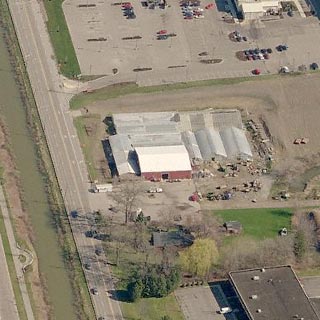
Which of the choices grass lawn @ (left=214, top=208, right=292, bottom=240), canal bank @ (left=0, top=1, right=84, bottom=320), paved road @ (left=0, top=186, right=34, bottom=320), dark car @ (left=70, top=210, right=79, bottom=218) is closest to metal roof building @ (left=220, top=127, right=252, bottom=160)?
grass lawn @ (left=214, top=208, right=292, bottom=240)

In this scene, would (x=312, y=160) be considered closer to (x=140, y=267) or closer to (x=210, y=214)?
(x=210, y=214)

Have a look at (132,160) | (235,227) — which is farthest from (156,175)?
(235,227)

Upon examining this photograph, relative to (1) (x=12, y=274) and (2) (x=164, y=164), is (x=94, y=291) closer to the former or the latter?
(1) (x=12, y=274)

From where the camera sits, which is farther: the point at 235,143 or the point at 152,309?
the point at 235,143

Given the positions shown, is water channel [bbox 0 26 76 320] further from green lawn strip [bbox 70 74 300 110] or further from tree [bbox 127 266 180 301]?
green lawn strip [bbox 70 74 300 110]

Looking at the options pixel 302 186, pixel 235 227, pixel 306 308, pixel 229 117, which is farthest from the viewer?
pixel 229 117

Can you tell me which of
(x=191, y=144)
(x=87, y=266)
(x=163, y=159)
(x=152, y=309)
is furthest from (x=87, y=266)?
(x=191, y=144)

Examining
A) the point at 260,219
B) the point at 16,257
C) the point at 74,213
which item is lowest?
the point at 260,219
